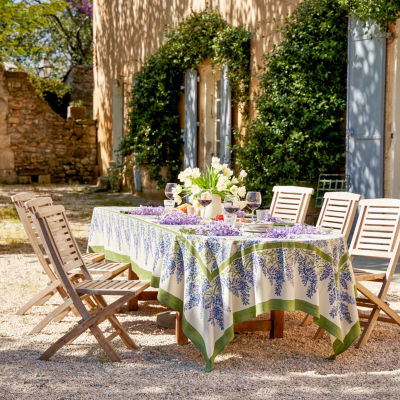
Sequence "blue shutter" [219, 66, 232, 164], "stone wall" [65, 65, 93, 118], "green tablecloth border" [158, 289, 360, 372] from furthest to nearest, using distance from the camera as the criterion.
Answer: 1. "stone wall" [65, 65, 93, 118]
2. "blue shutter" [219, 66, 232, 164]
3. "green tablecloth border" [158, 289, 360, 372]

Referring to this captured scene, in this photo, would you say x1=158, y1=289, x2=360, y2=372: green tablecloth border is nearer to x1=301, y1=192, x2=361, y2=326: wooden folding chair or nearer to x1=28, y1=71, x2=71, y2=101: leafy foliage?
x1=301, y1=192, x2=361, y2=326: wooden folding chair

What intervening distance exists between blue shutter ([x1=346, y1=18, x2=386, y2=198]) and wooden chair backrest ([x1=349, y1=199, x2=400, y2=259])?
3.14 meters

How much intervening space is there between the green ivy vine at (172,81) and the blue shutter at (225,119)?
0.38 feet

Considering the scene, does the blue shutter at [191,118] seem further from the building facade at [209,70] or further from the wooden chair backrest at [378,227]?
the wooden chair backrest at [378,227]

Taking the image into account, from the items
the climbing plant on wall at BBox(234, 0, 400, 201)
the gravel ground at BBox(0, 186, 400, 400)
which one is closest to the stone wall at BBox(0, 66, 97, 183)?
the climbing plant on wall at BBox(234, 0, 400, 201)

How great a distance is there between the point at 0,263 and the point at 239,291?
4.14 m

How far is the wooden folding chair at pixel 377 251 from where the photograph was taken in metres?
4.34

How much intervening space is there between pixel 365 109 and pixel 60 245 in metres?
4.64

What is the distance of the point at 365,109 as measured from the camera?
25.9ft

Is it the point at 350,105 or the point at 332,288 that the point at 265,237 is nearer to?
the point at 332,288

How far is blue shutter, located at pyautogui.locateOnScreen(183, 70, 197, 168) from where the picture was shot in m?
11.6

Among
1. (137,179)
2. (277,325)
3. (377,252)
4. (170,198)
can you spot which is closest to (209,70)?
(137,179)

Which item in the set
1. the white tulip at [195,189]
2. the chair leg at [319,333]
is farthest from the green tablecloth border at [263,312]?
the white tulip at [195,189]

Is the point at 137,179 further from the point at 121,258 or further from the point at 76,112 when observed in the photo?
the point at 121,258
